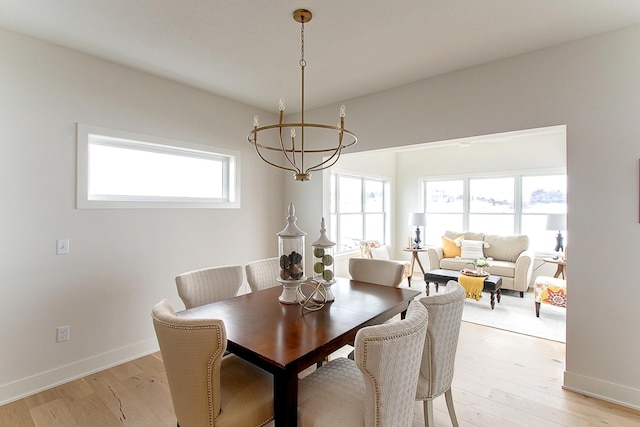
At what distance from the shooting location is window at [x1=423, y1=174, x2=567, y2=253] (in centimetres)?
539

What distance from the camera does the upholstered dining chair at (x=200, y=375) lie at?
4.26 ft

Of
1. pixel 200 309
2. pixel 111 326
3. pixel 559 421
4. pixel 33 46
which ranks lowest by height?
pixel 559 421

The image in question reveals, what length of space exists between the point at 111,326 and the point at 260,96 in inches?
109

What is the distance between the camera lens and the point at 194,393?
1.35 metres

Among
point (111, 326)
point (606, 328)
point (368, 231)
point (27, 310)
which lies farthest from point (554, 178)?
point (27, 310)

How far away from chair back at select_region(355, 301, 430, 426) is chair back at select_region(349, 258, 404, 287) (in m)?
1.37

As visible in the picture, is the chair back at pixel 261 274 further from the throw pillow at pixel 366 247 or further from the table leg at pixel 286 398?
the throw pillow at pixel 366 247

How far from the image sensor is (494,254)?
218 inches

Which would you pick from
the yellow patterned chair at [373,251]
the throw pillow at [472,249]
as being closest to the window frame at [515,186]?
the throw pillow at [472,249]

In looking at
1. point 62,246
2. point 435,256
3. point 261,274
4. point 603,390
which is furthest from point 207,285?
point 435,256

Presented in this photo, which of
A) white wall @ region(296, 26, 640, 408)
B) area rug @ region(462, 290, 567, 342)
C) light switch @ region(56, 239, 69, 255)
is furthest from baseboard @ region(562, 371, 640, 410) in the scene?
light switch @ region(56, 239, 69, 255)

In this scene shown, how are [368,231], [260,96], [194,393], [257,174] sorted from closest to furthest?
[194,393] < [260,96] < [257,174] < [368,231]

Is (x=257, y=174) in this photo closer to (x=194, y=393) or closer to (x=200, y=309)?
(x=200, y=309)

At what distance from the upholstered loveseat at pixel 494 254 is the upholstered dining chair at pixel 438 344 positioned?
12.7ft
